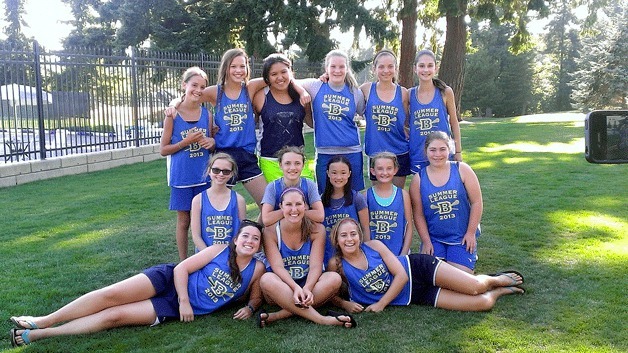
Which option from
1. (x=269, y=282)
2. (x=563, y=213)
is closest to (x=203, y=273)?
(x=269, y=282)

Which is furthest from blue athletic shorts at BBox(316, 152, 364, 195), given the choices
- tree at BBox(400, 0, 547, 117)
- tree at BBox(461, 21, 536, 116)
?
tree at BBox(461, 21, 536, 116)

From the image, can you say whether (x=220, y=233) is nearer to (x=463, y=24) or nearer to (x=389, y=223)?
(x=389, y=223)

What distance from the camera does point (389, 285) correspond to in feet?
14.2

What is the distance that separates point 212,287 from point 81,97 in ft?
29.0

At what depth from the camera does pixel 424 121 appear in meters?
5.21

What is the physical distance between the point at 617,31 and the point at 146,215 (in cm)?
3165

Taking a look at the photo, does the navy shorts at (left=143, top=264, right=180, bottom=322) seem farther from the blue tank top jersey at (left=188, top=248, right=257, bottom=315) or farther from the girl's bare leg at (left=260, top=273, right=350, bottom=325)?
the girl's bare leg at (left=260, top=273, right=350, bottom=325)

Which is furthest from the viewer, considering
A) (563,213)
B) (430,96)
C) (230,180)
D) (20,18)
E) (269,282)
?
(20,18)

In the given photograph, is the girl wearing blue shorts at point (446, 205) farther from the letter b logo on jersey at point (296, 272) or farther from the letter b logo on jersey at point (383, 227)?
the letter b logo on jersey at point (296, 272)

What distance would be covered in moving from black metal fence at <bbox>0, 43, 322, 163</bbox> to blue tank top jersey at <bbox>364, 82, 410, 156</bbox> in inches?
283

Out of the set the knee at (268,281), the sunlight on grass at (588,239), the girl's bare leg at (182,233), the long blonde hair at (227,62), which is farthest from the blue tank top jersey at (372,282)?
the long blonde hair at (227,62)

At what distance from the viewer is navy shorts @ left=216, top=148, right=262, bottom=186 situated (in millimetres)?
5094

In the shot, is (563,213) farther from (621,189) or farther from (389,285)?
(389,285)

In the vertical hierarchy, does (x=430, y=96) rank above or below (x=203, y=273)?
above
